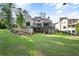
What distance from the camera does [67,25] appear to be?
6.43ft

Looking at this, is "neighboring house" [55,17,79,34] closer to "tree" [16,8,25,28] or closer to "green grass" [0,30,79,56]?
"green grass" [0,30,79,56]

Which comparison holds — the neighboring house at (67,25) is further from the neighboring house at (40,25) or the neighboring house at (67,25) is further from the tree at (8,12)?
the tree at (8,12)

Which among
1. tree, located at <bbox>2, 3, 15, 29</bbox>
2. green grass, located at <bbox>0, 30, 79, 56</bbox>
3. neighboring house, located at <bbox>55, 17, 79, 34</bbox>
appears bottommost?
green grass, located at <bbox>0, 30, 79, 56</bbox>

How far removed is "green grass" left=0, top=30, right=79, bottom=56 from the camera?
6.20 ft

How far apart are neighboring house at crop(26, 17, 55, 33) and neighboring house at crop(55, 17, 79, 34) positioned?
7 centimetres

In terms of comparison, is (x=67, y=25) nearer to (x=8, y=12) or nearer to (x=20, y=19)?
(x=20, y=19)

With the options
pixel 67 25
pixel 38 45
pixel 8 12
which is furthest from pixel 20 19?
pixel 67 25

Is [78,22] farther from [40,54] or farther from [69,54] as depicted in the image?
[40,54]

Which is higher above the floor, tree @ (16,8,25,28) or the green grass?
tree @ (16,8,25,28)

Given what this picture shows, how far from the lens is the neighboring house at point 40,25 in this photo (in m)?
1.94

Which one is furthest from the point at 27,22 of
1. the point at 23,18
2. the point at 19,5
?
the point at 19,5

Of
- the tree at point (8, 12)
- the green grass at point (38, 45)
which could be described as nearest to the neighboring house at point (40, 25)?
the green grass at point (38, 45)

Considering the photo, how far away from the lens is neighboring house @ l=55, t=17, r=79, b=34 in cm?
193

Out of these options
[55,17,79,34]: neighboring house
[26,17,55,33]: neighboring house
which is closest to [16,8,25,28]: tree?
[26,17,55,33]: neighboring house
